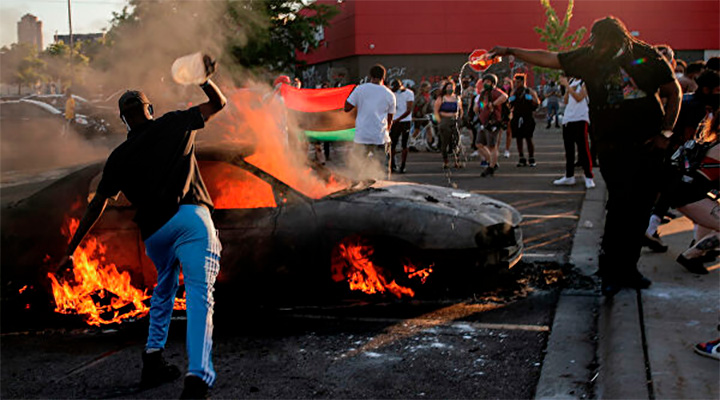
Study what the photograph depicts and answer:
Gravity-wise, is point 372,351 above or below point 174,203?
below

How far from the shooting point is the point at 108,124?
22453 mm

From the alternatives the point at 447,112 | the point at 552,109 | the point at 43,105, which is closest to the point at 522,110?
the point at 447,112

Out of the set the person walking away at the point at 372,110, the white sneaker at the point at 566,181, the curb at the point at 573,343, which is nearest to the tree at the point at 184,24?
the person walking away at the point at 372,110

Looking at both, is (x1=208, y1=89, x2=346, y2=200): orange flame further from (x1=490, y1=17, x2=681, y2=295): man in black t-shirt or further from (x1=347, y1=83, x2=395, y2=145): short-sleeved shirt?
(x1=347, y1=83, x2=395, y2=145): short-sleeved shirt

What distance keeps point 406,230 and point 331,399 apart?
69.0 inches

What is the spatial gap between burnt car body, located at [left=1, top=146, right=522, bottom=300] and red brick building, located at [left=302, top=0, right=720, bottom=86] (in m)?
32.9

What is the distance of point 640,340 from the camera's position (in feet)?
14.0

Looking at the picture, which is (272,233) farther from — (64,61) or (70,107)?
(70,107)

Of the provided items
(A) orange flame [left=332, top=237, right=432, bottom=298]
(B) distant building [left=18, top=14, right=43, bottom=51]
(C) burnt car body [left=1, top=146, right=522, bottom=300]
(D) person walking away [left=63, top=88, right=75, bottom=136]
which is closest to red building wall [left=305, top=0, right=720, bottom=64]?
(D) person walking away [left=63, top=88, right=75, bottom=136]

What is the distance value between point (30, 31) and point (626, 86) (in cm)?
1165

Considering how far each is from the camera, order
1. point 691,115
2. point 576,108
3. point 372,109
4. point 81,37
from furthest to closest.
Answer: point 81,37
point 576,108
point 372,109
point 691,115

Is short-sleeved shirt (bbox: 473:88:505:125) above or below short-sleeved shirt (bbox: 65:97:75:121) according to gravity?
above

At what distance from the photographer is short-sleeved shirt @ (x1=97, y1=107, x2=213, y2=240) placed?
12.4 feet

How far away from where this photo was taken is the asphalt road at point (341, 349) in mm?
3967
